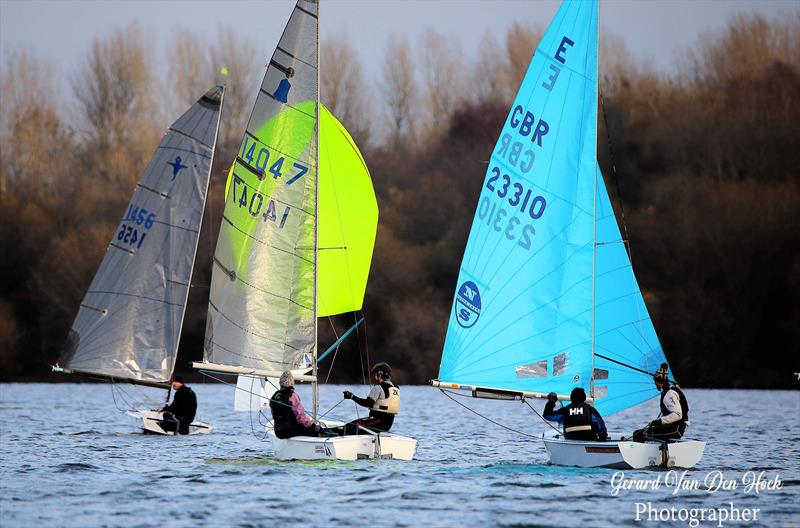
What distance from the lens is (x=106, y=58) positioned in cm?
7356

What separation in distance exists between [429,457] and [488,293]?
3.47m

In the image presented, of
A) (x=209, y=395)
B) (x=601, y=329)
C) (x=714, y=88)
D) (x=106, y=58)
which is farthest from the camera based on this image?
(x=106, y=58)

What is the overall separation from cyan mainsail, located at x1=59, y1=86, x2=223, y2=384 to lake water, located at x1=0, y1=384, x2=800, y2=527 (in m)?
1.69

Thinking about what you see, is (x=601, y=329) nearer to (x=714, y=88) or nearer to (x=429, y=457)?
(x=429, y=457)

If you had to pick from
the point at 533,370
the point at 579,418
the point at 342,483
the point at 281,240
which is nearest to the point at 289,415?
the point at 342,483

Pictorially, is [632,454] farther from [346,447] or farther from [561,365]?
[346,447]

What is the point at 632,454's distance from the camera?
17.6 m

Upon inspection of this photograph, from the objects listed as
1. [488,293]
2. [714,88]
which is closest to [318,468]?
[488,293]

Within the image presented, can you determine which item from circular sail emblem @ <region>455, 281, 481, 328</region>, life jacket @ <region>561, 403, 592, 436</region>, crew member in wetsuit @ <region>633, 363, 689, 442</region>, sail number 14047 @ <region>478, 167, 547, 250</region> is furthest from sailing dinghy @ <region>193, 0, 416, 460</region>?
crew member in wetsuit @ <region>633, 363, 689, 442</region>

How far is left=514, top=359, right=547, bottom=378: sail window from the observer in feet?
62.2

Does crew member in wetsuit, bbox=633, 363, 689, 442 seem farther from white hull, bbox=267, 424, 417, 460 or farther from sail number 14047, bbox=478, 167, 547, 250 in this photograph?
white hull, bbox=267, 424, 417, 460

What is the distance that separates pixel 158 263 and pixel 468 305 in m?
9.15

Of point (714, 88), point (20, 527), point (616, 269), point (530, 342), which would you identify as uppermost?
point (714, 88)

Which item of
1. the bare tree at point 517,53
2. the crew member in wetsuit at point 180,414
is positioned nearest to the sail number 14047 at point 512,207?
the crew member in wetsuit at point 180,414
